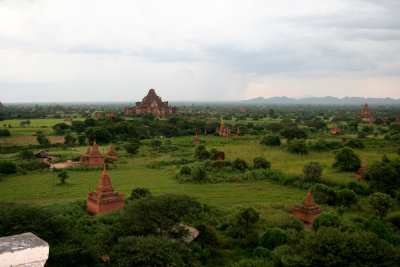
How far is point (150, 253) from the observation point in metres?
10.1

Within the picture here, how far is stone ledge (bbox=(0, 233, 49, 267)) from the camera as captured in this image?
4523mm

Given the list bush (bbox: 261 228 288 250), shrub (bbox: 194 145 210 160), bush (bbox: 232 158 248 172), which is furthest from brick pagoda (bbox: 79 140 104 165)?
bush (bbox: 261 228 288 250)

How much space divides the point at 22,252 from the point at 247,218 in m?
11.6

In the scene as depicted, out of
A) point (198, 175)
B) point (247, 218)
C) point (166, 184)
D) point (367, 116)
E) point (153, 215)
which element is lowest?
point (166, 184)

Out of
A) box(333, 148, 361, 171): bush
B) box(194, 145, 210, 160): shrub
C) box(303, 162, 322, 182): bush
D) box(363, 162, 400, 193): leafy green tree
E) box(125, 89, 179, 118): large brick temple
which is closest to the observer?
box(363, 162, 400, 193): leafy green tree

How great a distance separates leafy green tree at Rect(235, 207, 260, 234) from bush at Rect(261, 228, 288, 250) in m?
1.44

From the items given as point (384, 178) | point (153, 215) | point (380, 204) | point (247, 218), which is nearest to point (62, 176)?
point (153, 215)

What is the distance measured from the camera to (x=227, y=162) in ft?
98.0

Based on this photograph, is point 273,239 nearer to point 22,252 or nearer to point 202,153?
point 22,252

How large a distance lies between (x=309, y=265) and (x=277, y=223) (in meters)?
5.76

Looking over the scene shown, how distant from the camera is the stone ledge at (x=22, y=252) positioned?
4523 millimetres

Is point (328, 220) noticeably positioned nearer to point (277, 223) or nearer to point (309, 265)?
point (277, 223)

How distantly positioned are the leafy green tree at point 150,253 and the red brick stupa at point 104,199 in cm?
651

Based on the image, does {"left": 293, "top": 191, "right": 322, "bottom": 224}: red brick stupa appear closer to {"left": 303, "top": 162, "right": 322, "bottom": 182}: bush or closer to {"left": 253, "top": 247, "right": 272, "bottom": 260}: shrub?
{"left": 253, "top": 247, "right": 272, "bottom": 260}: shrub
